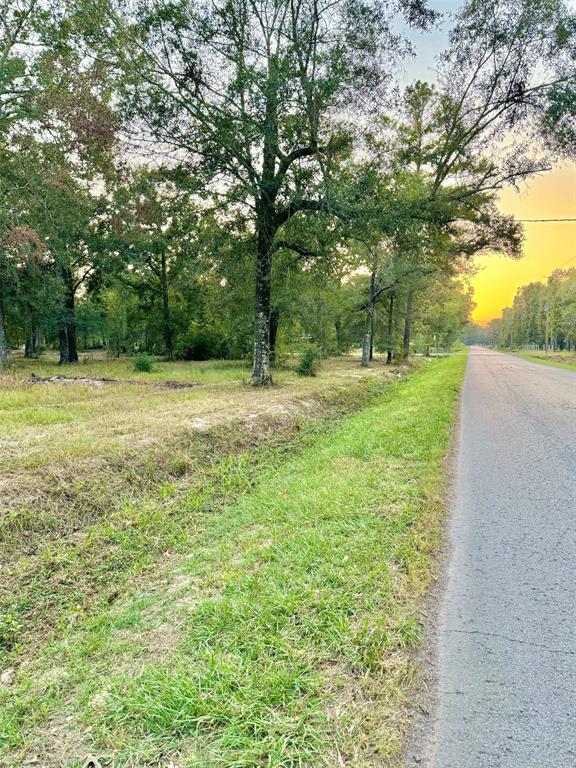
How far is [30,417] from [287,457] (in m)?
4.48

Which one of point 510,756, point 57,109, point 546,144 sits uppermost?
point 57,109

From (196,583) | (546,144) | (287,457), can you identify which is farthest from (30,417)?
(546,144)

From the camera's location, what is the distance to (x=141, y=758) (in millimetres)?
1690

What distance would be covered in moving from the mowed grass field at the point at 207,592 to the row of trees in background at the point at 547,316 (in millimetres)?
45603

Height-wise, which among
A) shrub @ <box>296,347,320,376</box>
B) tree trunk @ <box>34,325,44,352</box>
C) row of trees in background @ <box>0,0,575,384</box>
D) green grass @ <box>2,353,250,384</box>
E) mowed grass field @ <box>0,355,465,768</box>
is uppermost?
row of trees in background @ <box>0,0,575,384</box>

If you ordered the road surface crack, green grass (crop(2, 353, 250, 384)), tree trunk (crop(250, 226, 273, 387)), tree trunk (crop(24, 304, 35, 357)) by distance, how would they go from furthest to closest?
tree trunk (crop(24, 304, 35, 357)) → green grass (crop(2, 353, 250, 384)) → tree trunk (crop(250, 226, 273, 387)) → the road surface crack

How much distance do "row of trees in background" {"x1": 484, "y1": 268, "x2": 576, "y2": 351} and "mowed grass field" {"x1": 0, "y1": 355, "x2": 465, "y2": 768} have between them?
45.6m

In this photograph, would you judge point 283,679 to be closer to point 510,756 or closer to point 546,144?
point 510,756

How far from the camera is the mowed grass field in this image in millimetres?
1803

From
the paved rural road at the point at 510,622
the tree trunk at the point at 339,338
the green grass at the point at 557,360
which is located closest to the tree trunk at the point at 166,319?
the tree trunk at the point at 339,338

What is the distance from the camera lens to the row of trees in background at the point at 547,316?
51.1 meters

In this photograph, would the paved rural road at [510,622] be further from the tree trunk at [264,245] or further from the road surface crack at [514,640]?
the tree trunk at [264,245]

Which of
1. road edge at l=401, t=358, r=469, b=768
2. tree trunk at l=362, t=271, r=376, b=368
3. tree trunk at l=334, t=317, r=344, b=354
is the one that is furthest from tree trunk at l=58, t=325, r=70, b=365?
road edge at l=401, t=358, r=469, b=768

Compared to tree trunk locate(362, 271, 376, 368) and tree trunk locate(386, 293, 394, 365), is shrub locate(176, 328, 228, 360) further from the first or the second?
tree trunk locate(386, 293, 394, 365)
